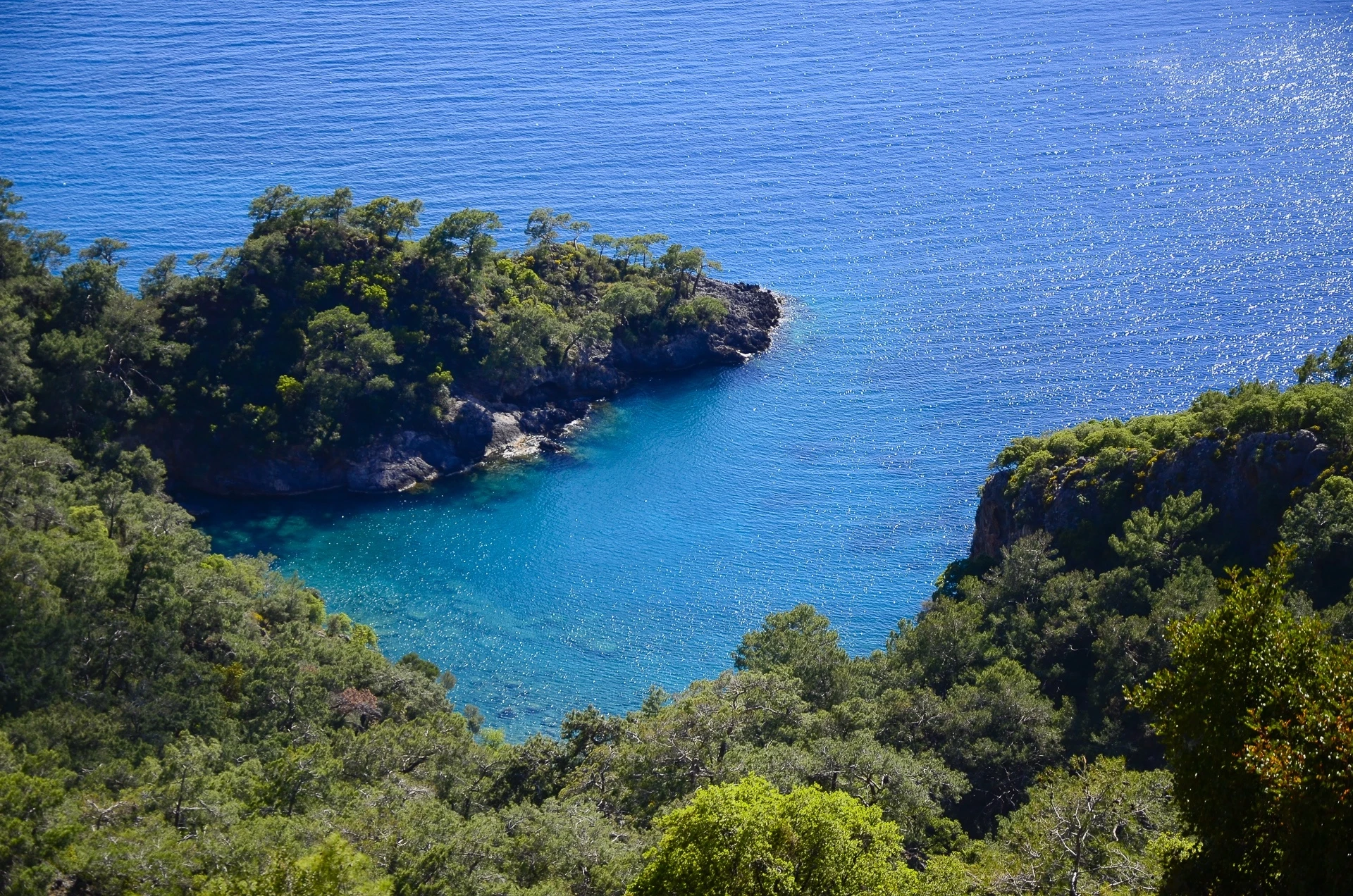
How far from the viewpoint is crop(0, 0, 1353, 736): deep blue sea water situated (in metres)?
79.6

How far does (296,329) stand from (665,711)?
5444 centimetres

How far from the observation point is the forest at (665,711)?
27.7 m

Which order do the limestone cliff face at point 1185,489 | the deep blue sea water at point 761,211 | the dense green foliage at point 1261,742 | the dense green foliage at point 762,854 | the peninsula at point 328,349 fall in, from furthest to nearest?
the peninsula at point 328,349, the deep blue sea water at point 761,211, the limestone cliff face at point 1185,489, the dense green foliage at point 762,854, the dense green foliage at point 1261,742

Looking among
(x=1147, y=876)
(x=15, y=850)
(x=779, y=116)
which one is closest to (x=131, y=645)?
(x=15, y=850)

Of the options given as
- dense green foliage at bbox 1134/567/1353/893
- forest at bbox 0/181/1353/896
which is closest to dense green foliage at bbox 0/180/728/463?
forest at bbox 0/181/1353/896

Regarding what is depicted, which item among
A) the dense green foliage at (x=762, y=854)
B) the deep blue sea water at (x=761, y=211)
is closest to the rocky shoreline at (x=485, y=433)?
the deep blue sea water at (x=761, y=211)

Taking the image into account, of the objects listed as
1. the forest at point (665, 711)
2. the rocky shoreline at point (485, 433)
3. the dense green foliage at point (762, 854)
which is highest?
the rocky shoreline at point (485, 433)

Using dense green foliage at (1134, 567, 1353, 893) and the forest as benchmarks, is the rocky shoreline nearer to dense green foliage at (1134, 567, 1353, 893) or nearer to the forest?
the forest

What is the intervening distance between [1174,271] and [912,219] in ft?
87.0

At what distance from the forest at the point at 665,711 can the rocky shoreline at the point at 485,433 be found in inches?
102

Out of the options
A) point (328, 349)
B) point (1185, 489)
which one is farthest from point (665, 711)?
point (328, 349)

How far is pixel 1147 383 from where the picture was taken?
310 feet

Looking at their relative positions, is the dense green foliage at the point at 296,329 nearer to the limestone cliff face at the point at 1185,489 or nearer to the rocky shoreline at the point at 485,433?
the rocky shoreline at the point at 485,433

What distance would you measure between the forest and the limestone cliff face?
0.43 meters
